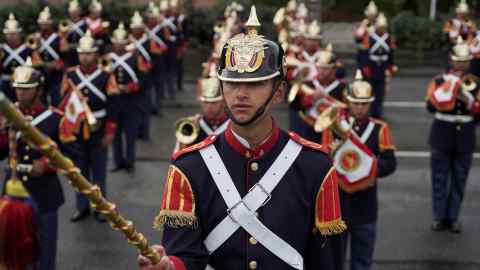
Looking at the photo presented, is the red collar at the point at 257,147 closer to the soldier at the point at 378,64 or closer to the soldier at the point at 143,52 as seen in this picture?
the soldier at the point at 143,52

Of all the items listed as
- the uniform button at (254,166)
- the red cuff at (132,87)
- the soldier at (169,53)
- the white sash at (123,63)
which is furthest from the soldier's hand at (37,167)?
the soldier at (169,53)

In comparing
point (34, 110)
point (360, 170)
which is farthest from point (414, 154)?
point (34, 110)

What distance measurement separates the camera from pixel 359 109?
714cm

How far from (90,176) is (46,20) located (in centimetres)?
580

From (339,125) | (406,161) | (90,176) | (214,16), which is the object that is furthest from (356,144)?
(214,16)

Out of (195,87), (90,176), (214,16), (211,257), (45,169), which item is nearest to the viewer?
(211,257)

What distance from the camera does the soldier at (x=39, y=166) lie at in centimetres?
645

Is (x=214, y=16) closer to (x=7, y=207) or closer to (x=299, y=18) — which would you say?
(x=299, y=18)

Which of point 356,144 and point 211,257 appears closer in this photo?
point 211,257

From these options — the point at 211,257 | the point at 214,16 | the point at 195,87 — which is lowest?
the point at 195,87

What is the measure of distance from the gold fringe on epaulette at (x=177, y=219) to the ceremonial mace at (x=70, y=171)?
0.35 m

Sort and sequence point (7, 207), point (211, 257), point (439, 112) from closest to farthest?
point (7, 207) < point (211, 257) < point (439, 112)

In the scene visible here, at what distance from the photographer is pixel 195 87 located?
18.1 metres

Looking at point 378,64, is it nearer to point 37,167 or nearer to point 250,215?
point 37,167
